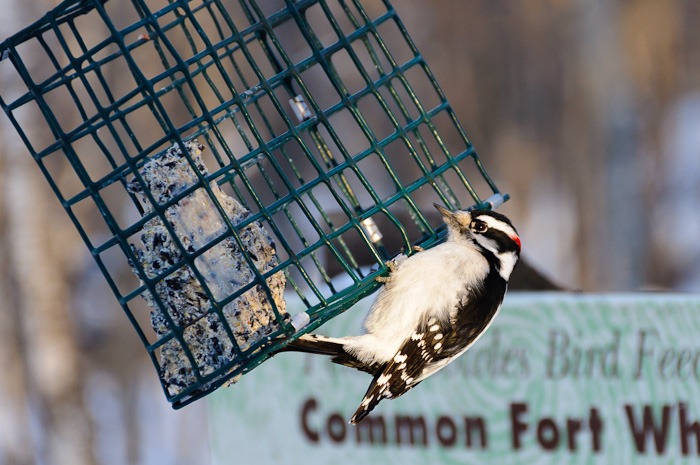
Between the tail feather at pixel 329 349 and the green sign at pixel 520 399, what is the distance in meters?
0.79

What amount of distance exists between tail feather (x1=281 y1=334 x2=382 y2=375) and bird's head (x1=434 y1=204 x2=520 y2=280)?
47 centimetres

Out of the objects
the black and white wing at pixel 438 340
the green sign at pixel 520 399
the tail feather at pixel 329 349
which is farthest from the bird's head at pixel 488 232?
the green sign at pixel 520 399

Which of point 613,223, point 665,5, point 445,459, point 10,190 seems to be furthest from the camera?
point 665,5

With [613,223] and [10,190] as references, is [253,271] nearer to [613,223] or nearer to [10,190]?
[10,190]

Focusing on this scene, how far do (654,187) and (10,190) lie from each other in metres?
6.72

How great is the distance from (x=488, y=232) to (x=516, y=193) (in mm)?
7811

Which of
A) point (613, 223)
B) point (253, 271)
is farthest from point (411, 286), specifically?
point (613, 223)

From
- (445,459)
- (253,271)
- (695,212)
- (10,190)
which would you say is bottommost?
(695,212)

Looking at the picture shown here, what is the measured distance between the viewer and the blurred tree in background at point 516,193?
6359 mm

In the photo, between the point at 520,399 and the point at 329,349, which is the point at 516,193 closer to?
the point at 520,399

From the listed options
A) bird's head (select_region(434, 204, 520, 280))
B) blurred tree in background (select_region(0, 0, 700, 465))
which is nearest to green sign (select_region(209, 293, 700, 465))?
bird's head (select_region(434, 204, 520, 280))

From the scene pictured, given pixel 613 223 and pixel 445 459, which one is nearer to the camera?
pixel 445 459

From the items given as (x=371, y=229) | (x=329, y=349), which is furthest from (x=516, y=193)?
(x=329, y=349)

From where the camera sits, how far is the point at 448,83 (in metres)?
10.3
